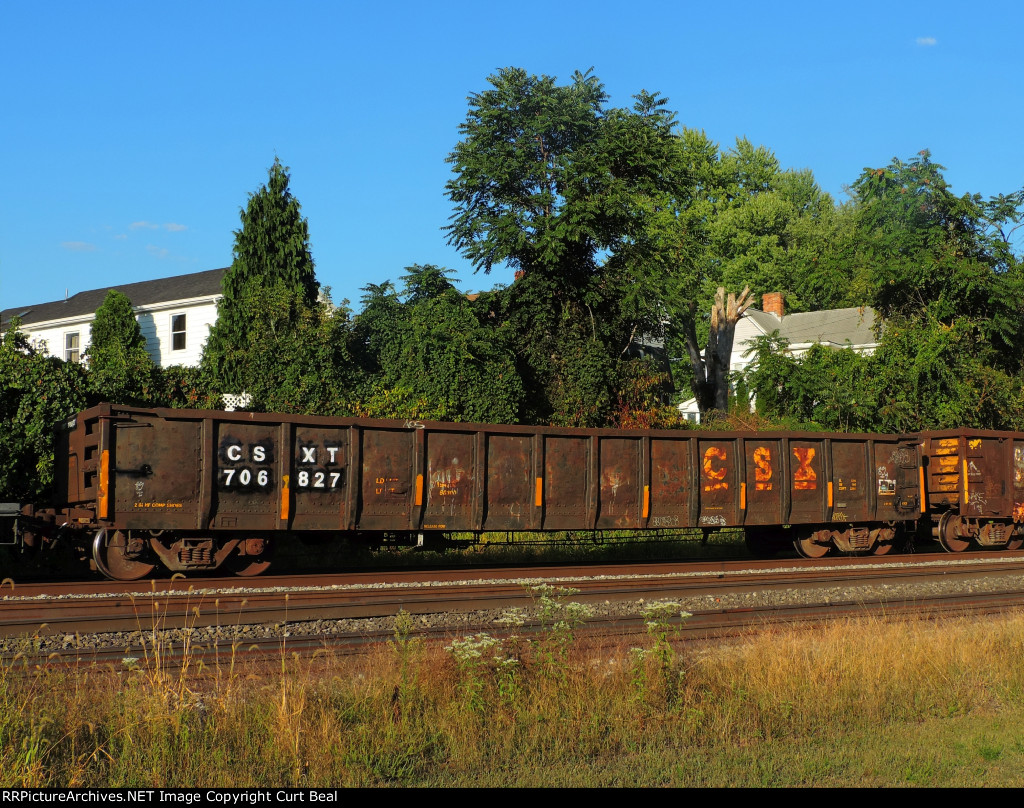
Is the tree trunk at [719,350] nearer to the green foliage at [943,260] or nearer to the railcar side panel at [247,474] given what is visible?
the green foliage at [943,260]

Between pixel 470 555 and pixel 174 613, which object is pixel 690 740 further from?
pixel 470 555

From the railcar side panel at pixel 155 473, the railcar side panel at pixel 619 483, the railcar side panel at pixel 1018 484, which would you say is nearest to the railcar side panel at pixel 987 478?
the railcar side panel at pixel 1018 484

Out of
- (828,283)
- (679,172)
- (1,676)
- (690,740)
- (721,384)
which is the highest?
(679,172)

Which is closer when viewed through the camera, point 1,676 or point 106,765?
point 106,765

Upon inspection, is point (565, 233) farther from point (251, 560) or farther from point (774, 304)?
point (774, 304)

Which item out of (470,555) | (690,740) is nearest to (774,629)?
(690,740)

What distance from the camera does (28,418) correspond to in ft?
58.5

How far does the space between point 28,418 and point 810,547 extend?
17.3 m

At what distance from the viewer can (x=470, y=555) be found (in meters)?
19.5

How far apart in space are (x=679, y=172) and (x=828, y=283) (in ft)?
33.3

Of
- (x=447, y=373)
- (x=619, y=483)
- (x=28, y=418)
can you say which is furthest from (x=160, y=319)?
(x=619, y=483)

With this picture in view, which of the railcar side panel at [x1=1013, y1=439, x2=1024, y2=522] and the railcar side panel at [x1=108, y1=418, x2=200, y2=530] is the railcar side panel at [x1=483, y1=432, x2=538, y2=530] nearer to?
the railcar side panel at [x1=108, y1=418, x2=200, y2=530]

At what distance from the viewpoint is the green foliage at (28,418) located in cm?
1744

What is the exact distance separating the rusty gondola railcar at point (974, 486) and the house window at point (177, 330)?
29.1 meters
